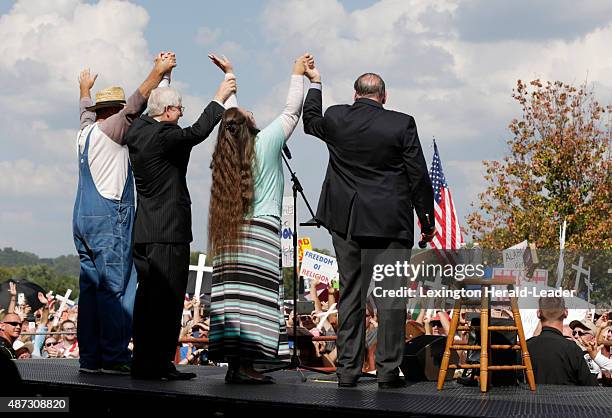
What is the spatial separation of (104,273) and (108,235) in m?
0.26

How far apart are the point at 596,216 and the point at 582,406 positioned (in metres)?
33.3

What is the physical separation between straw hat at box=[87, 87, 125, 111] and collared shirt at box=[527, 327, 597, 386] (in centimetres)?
341

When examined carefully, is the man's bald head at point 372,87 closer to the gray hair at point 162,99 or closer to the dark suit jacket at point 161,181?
the dark suit jacket at point 161,181

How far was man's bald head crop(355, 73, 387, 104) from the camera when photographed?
23.5ft

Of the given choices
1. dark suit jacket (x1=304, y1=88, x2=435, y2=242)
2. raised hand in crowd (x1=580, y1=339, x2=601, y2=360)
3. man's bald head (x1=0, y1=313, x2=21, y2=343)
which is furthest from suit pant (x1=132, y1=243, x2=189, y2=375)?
raised hand in crowd (x1=580, y1=339, x2=601, y2=360)

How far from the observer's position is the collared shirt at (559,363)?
7.61 m

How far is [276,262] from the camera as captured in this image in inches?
287

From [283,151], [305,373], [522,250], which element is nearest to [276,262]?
[283,151]

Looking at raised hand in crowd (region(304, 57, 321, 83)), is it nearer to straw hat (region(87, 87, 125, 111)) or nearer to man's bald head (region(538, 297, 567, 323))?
straw hat (region(87, 87, 125, 111))

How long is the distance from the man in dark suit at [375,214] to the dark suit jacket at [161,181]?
1.04 meters

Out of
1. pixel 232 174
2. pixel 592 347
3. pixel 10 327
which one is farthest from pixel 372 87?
pixel 10 327

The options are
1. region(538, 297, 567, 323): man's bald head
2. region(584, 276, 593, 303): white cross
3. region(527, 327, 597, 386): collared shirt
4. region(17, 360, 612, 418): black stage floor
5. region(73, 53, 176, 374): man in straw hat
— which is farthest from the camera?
region(584, 276, 593, 303): white cross

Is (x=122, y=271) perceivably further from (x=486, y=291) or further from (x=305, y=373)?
(x=486, y=291)

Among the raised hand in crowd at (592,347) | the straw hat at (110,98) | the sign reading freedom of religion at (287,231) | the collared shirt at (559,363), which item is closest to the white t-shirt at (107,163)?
the straw hat at (110,98)
